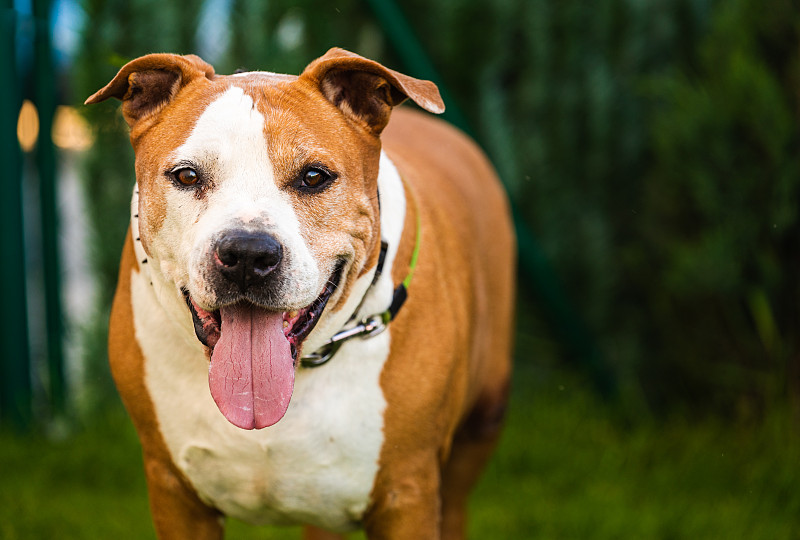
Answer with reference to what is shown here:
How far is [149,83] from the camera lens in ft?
8.17

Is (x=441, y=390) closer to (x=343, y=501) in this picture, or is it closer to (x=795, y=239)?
(x=343, y=501)

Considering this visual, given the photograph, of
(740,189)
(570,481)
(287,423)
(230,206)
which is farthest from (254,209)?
(740,189)

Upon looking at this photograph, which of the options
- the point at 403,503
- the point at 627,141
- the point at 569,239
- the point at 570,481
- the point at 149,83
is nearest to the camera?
the point at 149,83

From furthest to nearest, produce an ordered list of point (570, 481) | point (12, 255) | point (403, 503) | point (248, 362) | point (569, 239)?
1. point (569, 239)
2. point (12, 255)
3. point (570, 481)
4. point (403, 503)
5. point (248, 362)

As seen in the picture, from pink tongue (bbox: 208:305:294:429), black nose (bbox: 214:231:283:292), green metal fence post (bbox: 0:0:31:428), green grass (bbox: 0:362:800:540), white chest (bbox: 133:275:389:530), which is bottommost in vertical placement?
green grass (bbox: 0:362:800:540)

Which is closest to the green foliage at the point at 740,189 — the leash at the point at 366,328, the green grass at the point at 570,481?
the green grass at the point at 570,481

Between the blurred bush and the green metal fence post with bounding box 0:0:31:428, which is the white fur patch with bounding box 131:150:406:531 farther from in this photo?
the blurred bush

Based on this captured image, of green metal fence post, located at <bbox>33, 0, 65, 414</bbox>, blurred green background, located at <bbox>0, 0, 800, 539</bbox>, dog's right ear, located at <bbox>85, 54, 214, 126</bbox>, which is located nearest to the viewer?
dog's right ear, located at <bbox>85, 54, 214, 126</bbox>

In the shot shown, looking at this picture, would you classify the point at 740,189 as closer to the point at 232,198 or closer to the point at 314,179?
the point at 314,179

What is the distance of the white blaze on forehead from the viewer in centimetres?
220

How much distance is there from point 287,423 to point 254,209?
0.60 metres

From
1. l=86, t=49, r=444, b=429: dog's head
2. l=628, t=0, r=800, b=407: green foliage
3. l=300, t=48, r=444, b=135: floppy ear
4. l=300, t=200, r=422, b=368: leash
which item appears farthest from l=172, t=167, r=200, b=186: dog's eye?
l=628, t=0, r=800, b=407: green foliage

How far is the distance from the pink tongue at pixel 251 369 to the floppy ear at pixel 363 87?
0.59 meters

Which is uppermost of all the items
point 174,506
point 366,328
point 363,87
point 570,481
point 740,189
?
point 363,87
